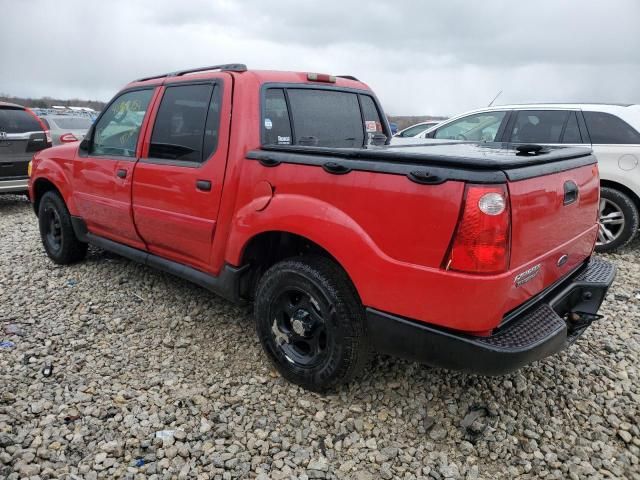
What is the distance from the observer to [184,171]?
3250mm

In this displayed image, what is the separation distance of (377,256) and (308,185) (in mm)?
562

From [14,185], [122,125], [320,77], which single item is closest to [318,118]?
[320,77]

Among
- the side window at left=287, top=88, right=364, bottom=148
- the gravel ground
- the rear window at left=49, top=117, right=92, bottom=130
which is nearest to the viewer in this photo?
the gravel ground

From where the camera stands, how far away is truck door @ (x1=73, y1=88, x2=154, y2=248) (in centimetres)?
380

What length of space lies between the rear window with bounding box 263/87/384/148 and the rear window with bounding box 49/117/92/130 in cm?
1076

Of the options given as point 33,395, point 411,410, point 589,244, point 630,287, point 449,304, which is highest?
point 589,244

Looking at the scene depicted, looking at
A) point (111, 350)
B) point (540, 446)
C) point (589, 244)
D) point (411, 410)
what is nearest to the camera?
point (540, 446)

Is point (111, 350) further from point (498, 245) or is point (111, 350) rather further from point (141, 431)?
point (498, 245)

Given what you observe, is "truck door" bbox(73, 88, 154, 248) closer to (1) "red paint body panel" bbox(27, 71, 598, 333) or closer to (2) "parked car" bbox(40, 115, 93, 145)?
(1) "red paint body panel" bbox(27, 71, 598, 333)

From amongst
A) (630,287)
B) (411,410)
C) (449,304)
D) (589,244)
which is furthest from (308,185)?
(630,287)

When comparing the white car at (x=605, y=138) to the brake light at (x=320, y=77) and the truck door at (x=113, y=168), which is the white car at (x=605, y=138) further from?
the truck door at (x=113, y=168)

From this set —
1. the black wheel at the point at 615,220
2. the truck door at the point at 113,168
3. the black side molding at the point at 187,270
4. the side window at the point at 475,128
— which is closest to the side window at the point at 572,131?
the black wheel at the point at 615,220

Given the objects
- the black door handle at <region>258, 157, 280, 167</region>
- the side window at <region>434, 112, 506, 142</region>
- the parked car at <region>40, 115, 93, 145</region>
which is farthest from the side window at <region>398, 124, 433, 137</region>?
the black door handle at <region>258, 157, 280, 167</region>

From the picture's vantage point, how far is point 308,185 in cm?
255
